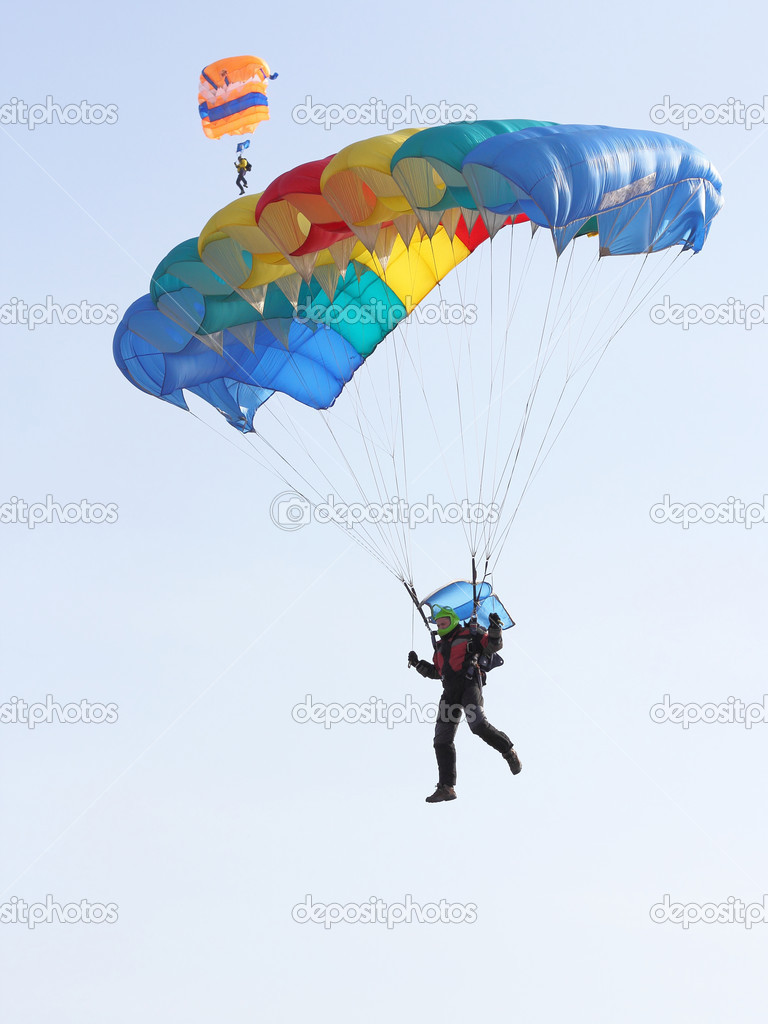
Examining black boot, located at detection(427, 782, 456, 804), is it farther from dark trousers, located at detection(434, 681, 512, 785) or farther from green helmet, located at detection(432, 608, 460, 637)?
green helmet, located at detection(432, 608, 460, 637)

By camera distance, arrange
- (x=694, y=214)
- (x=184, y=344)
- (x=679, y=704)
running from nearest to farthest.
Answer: (x=694, y=214)
(x=184, y=344)
(x=679, y=704)

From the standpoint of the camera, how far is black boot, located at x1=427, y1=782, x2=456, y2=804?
57.5 feet

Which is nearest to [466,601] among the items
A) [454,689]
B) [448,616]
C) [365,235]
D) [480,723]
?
[448,616]

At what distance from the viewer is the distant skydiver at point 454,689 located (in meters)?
17.5

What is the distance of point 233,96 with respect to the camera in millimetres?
24062

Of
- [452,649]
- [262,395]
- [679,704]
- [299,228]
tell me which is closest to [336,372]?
[262,395]

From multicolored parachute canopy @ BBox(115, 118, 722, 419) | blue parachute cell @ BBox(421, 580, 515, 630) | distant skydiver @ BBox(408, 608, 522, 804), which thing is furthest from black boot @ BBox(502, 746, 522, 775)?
multicolored parachute canopy @ BBox(115, 118, 722, 419)

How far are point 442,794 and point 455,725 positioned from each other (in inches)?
26.6

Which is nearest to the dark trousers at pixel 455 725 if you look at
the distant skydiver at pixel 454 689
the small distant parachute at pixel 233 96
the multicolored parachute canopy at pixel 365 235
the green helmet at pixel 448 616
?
the distant skydiver at pixel 454 689

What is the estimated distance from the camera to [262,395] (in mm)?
21203

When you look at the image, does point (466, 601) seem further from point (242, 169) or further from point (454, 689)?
point (242, 169)

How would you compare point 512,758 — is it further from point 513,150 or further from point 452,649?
point 513,150

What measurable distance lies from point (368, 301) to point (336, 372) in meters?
1.01

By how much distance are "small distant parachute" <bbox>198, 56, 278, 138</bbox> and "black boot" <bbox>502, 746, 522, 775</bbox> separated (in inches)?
406
